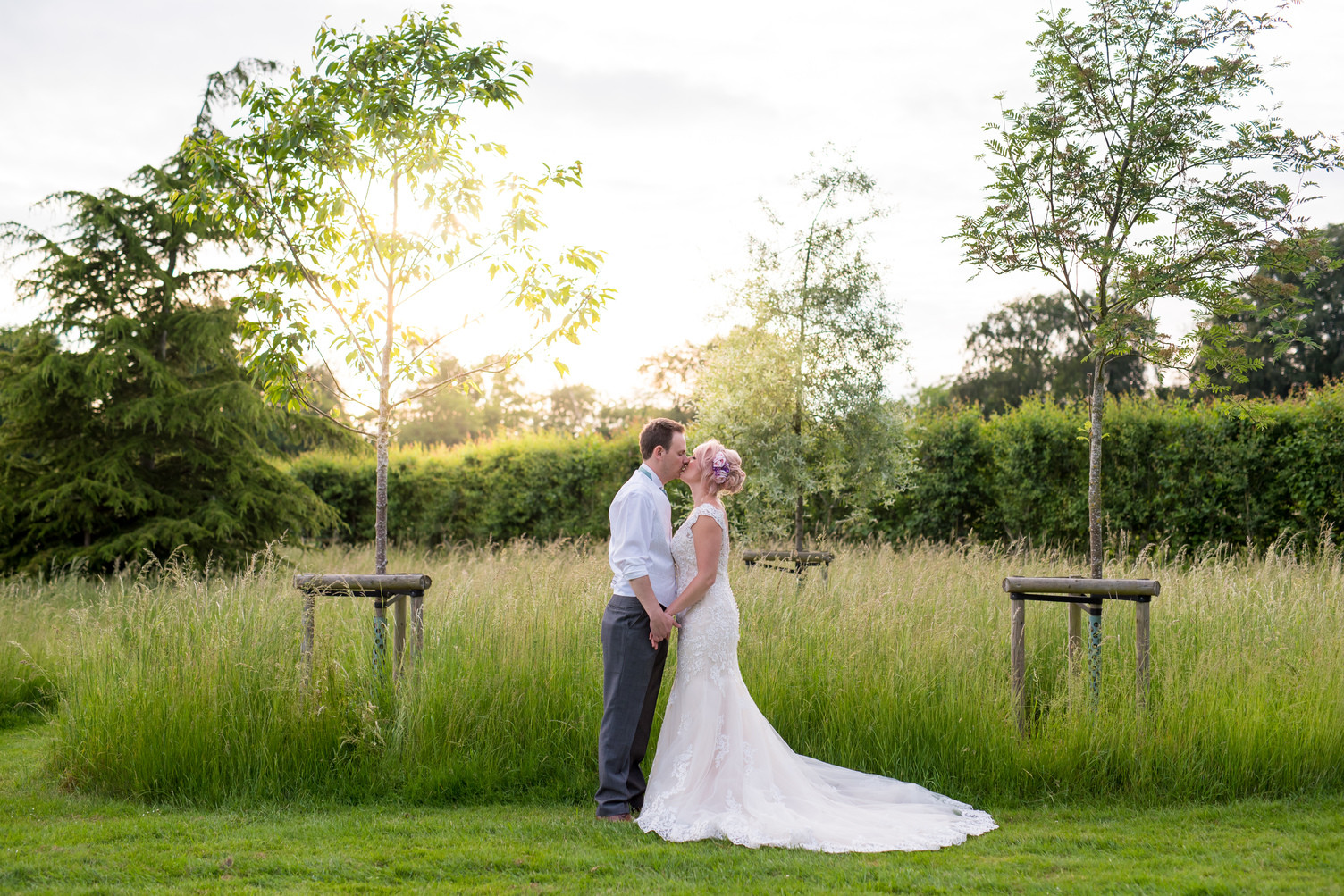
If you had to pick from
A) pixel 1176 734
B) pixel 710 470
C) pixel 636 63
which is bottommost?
pixel 1176 734

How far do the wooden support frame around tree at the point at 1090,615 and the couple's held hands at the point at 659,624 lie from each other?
207 cm

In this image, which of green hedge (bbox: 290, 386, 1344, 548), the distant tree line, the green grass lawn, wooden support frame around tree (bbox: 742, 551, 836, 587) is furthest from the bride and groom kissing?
the distant tree line

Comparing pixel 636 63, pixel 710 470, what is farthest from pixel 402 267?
pixel 636 63

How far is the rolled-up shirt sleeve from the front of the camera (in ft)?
15.1

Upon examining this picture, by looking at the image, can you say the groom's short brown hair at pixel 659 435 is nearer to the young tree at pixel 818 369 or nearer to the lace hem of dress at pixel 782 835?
the lace hem of dress at pixel 782 835

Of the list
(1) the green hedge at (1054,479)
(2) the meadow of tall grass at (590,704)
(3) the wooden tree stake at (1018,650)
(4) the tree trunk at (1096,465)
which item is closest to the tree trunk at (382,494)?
(2) the meadow of tall grass at (590,704)

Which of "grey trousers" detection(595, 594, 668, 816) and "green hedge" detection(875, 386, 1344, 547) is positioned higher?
"green hedge" detection(875, 386, 1344, 547)

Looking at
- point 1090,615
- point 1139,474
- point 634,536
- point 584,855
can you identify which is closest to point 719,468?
point 634,536

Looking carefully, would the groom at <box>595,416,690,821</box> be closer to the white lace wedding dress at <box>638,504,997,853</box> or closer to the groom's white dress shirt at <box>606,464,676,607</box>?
the groom's white dress shirt at <box>606,464,676,607</box>

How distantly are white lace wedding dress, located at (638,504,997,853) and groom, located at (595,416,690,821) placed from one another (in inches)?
6.4

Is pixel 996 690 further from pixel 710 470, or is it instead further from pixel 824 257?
pixel 824 257

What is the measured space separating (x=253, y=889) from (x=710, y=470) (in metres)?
2.89

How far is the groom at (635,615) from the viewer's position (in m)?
4.63

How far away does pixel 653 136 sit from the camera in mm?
10422
